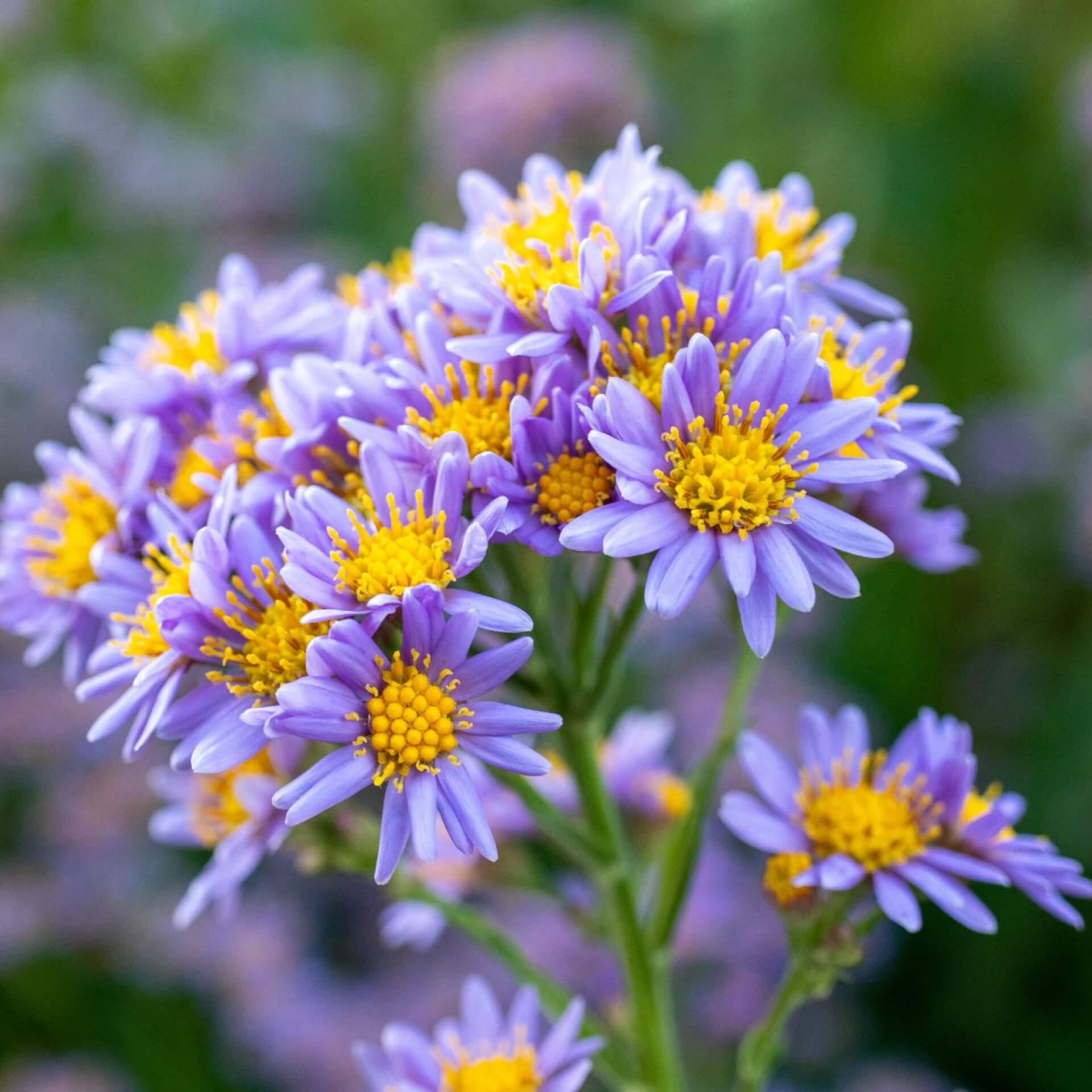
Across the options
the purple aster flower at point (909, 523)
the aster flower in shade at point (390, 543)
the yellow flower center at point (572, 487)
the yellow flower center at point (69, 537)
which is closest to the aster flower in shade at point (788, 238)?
the purple aster flower at point (909, 523)

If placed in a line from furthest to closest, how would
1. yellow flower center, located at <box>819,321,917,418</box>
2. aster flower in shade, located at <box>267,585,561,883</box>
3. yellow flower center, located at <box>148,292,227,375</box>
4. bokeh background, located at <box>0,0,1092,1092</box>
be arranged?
bokeh background, located at <box>0,0,1092,1092</box> → yellow flower center, located at <box>148,292,227,375</box> → yellow flower center, located at <box>819,321,917,418</box> → aster flower in shade, located at <box>267,585,561,883</box>

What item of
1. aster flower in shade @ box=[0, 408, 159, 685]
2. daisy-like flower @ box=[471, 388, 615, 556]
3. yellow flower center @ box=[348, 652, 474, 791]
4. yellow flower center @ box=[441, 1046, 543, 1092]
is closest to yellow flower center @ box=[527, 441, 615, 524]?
daisy-like flower @ box=[471, 388, 615, 556]

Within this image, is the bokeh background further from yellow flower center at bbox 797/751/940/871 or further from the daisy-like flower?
the daisy-like flower

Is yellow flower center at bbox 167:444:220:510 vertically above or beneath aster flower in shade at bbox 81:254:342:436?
beneath

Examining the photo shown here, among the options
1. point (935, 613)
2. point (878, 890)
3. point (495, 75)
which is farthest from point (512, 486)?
point (495, 75)

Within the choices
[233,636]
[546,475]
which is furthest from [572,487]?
[233,636]

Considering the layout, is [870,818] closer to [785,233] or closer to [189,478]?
[785,233]

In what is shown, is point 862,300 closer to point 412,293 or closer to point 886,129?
point 412,293
